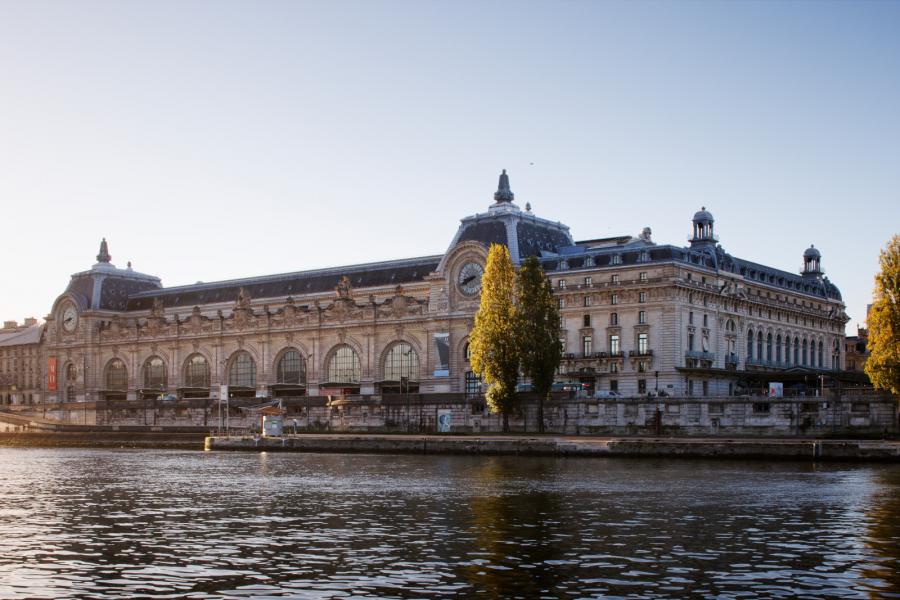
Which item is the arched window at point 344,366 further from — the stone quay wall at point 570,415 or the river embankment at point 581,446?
the river embankment at point 581,446

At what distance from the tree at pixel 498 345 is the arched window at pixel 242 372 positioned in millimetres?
58702

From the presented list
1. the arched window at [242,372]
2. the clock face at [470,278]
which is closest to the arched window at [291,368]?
the arched window at [242,372]

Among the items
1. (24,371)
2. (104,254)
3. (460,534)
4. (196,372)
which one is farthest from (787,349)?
(24,371)

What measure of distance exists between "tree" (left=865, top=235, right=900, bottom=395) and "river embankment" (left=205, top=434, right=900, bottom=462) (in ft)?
23.4

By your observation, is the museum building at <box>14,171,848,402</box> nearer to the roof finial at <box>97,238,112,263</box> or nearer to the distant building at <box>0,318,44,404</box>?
the roof finial at <box>97,238,112,263</box>

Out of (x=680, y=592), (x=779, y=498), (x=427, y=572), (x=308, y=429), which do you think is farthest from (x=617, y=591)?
(x=308, y=429)

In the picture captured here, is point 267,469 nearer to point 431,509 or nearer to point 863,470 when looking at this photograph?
point 431,509

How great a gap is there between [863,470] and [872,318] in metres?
21.5

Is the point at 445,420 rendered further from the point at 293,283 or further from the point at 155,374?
the point at 155,374

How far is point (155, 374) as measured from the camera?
6619 inches

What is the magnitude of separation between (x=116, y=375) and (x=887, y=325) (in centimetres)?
12037

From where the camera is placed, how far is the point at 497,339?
100250mm

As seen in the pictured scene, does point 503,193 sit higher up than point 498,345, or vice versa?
point 503,193

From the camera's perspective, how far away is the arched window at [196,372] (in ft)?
529
